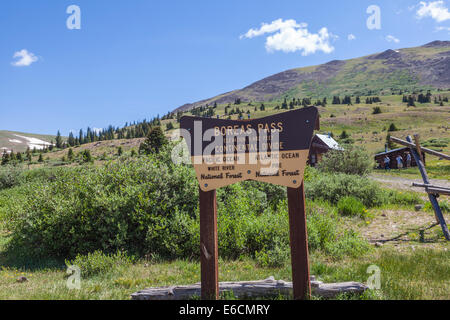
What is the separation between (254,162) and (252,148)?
217 millimetres

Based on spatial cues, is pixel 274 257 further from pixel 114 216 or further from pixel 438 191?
pixel 438 191

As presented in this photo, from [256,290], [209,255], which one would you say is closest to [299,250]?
[256,290]

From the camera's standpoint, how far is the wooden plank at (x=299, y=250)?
13.0ft

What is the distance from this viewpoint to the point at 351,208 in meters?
10.7

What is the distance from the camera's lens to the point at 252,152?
13.9 ft

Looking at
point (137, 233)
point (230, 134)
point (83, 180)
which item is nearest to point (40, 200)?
point (83, 180)

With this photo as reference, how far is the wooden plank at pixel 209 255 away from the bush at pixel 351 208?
801cm

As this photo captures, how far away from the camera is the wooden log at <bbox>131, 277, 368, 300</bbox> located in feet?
13.4

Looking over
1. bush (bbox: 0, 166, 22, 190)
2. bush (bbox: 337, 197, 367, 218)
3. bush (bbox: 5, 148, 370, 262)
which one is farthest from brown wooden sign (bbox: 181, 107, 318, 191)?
bush (bbox: 0, 166, 22, 190)

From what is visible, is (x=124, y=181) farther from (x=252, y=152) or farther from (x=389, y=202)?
(x=389, y=202)

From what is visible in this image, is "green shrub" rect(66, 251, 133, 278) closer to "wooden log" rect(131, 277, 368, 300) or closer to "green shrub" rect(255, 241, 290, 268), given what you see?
"wooden log" rect(131, 277, 368, 300)

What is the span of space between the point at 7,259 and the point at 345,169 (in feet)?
57.8

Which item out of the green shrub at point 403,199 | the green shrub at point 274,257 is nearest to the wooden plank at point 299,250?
the green shrub at point 274,257

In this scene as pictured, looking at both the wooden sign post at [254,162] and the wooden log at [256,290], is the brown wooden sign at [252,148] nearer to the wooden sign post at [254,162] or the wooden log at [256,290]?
the wooden sign post at [254,162]
